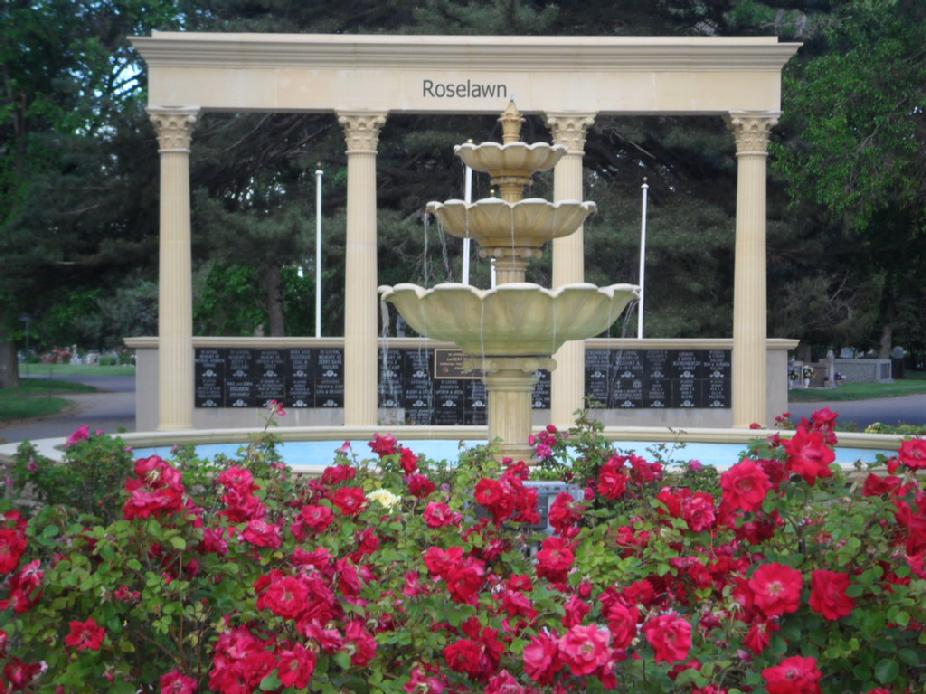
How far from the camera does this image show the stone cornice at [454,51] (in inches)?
1086

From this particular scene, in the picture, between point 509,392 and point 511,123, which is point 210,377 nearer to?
point 511,123

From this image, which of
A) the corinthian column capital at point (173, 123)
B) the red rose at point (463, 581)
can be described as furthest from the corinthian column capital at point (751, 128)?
the red rose at point (463, 581)

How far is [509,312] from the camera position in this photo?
43.2ft

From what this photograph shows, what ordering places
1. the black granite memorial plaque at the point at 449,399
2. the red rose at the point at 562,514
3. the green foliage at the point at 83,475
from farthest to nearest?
1. the black granite memorial plaque at the point at 449,399
2. the green foliage at the point at 83,475
3. the red rose at the point at 562,514

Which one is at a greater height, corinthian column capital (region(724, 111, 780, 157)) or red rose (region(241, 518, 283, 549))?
corinthian column capital (region(724, 111, 780, 157))

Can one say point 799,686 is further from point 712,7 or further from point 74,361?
point 74,361

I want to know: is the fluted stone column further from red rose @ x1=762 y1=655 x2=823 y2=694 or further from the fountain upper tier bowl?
red rose @ x1=762 y1=655 x2=823 y2=694

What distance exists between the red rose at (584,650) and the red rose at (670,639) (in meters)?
0.33

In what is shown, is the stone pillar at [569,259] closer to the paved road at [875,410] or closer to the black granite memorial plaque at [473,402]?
the black granite memorial plaque at [473,402]

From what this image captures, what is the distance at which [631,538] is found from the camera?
743cm

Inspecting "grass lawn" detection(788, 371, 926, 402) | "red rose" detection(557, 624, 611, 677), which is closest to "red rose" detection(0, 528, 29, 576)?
"red rose" detection(557, 624, 611, 677)

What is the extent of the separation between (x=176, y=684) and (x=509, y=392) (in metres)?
8.08

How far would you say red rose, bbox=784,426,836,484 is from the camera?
6.30 meters

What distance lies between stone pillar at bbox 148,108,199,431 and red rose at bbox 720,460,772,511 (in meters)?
22.9
